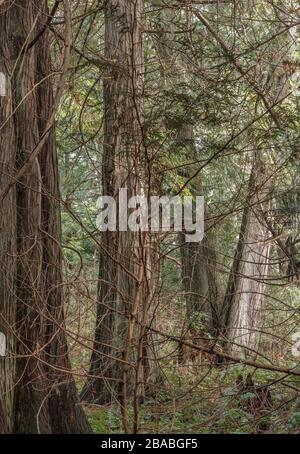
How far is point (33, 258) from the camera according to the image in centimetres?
618

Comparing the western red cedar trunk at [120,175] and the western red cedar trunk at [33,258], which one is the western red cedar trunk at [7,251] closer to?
the western red cedar trunk at [33,258]

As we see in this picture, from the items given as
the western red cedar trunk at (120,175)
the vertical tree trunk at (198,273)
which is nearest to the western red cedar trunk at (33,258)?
the western red cedar trunk at (120,175)

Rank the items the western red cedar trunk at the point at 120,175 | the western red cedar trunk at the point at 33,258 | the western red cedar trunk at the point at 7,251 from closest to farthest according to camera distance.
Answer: the western red cedar trunk at the point at 7,251
the western red cedar trunk at the point at 33,258
the western red cedar trunk at the point at 120,175

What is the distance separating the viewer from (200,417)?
23.3 ft

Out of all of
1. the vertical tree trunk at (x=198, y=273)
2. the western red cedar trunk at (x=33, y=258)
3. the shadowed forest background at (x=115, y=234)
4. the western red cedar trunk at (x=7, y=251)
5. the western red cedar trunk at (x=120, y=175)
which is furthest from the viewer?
the vertical tree trunk at (x=198, y=273)

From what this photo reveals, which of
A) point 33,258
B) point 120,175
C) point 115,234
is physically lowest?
point 33,258

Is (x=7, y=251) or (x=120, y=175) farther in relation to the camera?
(x=120, y=175)

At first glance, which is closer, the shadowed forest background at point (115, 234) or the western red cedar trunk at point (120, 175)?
the shadowed forest background at point (115, 234)

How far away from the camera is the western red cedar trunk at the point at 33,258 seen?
596 centimetres

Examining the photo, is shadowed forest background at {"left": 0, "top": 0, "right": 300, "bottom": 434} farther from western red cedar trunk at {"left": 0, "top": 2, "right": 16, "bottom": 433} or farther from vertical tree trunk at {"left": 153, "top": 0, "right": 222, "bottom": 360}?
vertical tree trunk at {"left": 153, "top": 0, "right": 222, "bottom": 360}

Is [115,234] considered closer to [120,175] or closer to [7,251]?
[120,175]

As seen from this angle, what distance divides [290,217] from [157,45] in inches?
111

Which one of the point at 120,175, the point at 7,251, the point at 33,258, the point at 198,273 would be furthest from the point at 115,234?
the point at 198,273
